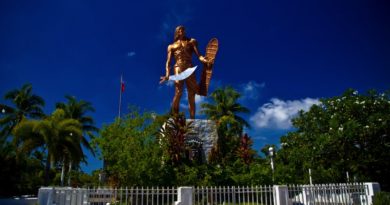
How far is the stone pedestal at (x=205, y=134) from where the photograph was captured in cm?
1892

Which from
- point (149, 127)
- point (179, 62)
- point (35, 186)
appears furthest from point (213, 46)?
point (35, 186)

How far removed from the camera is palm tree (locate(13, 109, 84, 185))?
21.4 meters

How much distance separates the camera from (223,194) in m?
12.4

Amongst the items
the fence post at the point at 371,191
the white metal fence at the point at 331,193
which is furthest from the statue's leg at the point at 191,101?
the fence post at the point at 371,191

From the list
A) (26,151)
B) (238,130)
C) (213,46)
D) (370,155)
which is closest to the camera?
(370,155)

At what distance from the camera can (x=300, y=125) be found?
18.2 meters

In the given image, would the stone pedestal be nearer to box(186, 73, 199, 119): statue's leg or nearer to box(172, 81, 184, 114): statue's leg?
box(186, 73, 199, 119): statue's leg

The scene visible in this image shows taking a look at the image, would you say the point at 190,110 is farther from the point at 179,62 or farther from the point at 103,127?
the point at 103,127

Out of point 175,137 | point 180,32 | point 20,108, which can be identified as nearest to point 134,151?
point 175,137

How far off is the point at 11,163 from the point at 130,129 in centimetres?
A: 1019

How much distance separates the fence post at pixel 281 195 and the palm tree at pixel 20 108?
22.3m

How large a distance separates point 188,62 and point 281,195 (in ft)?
32.6

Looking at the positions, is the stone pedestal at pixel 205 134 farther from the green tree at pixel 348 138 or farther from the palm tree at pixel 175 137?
the green tree at pixel 348 138

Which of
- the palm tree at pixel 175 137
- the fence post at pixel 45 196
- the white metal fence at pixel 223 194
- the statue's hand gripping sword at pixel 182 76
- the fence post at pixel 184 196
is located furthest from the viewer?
the statue's hand gripping sword at pixel 182 76
